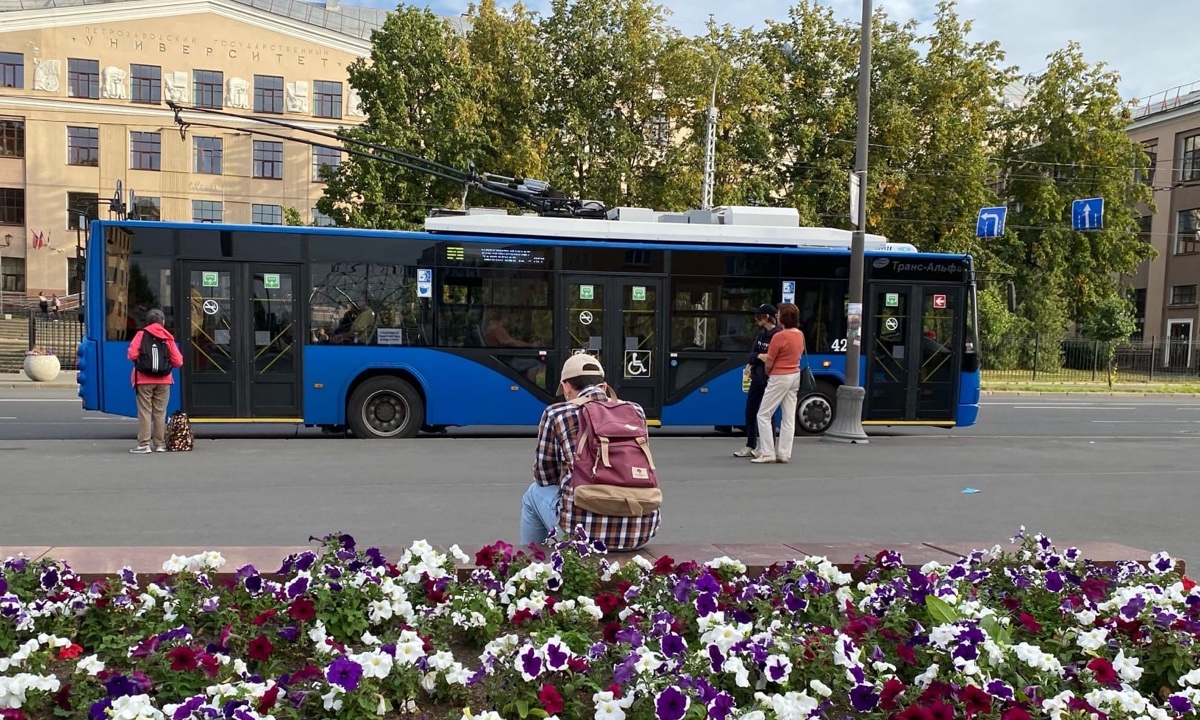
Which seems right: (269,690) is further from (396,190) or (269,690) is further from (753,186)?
(753,186)

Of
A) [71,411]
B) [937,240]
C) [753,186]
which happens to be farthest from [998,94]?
[71,411]

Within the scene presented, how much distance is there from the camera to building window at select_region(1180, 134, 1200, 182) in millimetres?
49438

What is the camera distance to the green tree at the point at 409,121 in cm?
2966

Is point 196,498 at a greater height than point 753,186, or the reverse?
point 753,186

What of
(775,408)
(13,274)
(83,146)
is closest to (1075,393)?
(775,408)

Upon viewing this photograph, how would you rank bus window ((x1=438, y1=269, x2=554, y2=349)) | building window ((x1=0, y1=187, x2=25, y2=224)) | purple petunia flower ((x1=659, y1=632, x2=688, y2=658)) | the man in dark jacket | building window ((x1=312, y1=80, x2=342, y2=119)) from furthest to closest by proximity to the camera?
building window ((x1=312, y1=80, x2=342, y2=119))
building window ((x1=0, y1=187, x2=25, y2=224))
bus window ((x1=438, y1=269, x2=554, y2=349))
the man in dark jacket
purple petunia flower ((x1=659, y1=632, x2=688, y2=658))

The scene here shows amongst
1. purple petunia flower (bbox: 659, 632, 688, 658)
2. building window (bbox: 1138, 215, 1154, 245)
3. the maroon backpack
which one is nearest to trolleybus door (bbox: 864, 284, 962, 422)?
the maroon backpack

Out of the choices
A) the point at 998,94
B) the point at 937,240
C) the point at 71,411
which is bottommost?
the point at 71,411

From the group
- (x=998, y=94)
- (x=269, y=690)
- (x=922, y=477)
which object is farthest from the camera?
(x=998, y=94)

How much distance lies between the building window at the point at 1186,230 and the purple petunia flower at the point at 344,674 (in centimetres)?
5767

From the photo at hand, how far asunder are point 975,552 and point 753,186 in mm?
29612

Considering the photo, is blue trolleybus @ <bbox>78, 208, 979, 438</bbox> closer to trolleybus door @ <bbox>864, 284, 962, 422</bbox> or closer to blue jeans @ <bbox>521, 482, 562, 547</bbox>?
trolleybus door @ <bbox>864, 284, 962, 422</bbox>

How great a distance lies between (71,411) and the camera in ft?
55.9

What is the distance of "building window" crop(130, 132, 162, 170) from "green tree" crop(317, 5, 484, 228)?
89.7 feet
